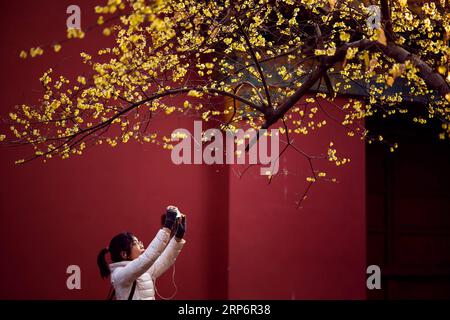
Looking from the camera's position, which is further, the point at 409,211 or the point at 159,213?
the point at 409,211

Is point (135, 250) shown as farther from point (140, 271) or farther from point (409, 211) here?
point (409, 211)

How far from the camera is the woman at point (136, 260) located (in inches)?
206

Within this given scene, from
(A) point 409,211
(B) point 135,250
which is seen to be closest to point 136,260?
(B) point 135,250

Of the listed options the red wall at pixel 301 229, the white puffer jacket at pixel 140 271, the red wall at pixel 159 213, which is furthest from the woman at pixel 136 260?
the red wall at pixel 301 229

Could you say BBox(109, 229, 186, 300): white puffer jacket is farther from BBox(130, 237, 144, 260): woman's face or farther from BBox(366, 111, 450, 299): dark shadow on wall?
BBox(366, 111, 450, 299): dark shadow on wall

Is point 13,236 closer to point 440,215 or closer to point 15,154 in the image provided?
point 15,154

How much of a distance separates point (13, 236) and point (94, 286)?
1.17 meters

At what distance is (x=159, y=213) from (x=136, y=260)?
11.8 ft

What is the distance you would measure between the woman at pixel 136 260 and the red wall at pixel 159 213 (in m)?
2.93

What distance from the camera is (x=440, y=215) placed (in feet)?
40.3

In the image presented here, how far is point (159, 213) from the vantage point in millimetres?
8898

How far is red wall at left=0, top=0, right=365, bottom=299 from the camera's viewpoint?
325 inches

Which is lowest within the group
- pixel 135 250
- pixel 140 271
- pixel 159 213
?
pixel 140 271

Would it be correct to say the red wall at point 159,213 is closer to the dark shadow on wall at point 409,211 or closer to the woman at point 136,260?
the dark shadow on wall at point 409,211
